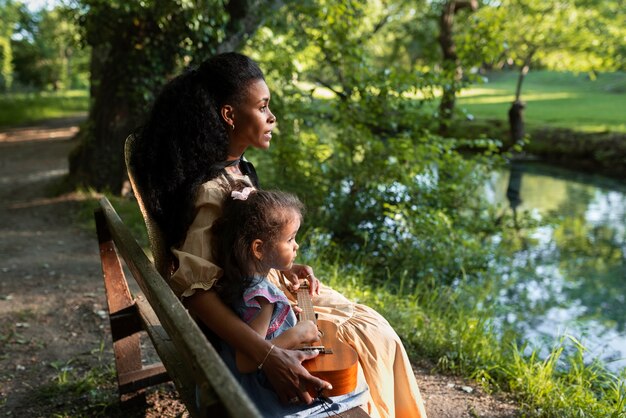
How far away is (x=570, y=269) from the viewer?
7.31 m

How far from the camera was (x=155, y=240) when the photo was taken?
88.4 inches

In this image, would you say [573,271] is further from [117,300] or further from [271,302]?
[271,302]

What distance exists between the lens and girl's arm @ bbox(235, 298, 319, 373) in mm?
1894

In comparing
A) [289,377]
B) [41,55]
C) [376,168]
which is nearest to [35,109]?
[41,55]

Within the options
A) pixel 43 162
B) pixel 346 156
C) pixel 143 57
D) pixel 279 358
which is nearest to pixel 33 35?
pixel 43 162

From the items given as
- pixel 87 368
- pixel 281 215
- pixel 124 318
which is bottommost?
pixel 87 368

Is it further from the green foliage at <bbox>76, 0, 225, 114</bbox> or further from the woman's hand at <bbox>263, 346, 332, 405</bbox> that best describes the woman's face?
the green foliage at <bbox>76, 0, 225, 114</bbox>

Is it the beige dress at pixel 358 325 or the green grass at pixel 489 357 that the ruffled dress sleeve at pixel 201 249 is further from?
the green grass at pixel 489 357

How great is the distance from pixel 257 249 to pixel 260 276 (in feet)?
0.34

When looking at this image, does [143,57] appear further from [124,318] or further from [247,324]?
[247,324]

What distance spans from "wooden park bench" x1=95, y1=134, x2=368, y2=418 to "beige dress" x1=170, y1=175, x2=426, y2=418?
117 millimetres

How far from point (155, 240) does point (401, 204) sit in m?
4.55

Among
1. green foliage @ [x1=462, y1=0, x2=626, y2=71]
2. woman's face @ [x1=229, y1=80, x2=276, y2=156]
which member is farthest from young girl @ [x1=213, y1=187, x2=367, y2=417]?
green foliage @ [x1=462, y1=0, x2=626, y2=71]

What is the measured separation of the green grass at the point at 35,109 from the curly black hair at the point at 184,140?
2052 cm
